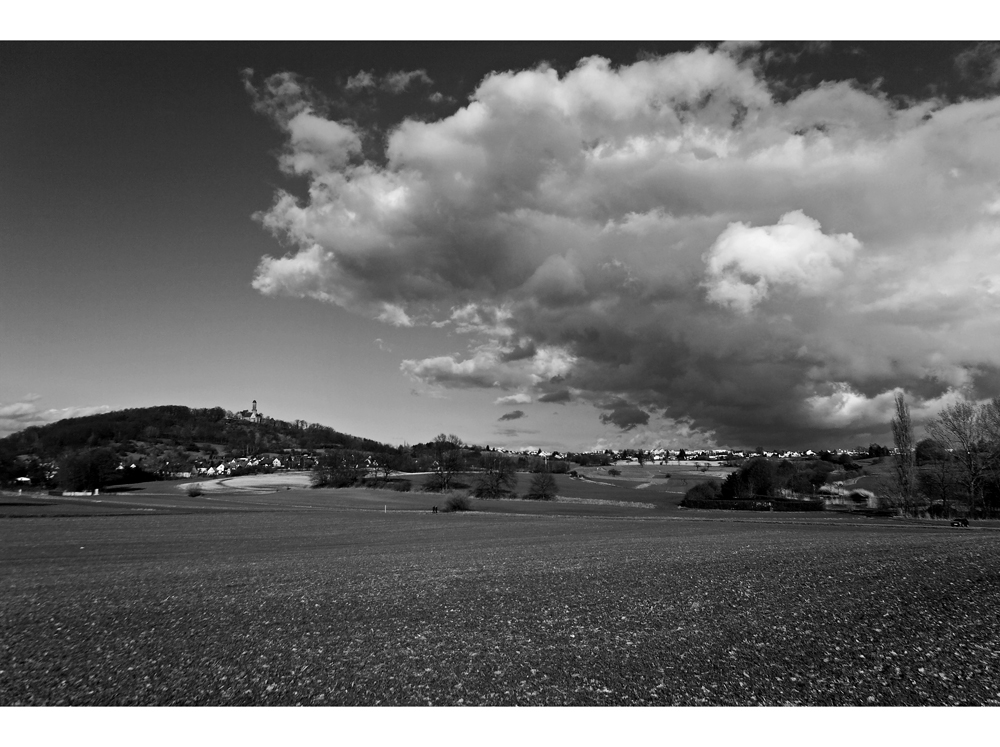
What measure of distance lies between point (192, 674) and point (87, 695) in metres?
2.08

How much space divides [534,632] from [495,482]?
123353 mm

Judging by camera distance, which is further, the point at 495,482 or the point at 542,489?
the point at 495,482

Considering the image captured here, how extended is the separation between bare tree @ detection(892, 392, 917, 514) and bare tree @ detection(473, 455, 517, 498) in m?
79.1

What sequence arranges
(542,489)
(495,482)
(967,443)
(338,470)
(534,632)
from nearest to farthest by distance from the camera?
(534,632), (967,443), (542,489), (495,482), (338,470)

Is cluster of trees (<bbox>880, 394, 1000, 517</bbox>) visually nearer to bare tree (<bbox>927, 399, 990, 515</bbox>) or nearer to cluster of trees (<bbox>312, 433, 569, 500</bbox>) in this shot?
bare tree (<bbox>927, 399, 990, 515</bbox>)

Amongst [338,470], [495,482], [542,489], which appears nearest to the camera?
[542,489]

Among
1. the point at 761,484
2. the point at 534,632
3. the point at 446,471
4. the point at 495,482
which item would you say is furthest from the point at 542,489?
the point at 534,632

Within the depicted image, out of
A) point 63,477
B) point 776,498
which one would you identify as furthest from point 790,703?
point 63,477

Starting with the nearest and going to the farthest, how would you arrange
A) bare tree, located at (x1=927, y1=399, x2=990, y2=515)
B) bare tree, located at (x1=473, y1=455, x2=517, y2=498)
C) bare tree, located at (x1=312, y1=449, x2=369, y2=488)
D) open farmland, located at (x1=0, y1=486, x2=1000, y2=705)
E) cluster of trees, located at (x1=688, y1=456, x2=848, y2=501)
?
open farmland, located at (x1=0, y1=486, x2=1000, y2=705), bare tree, located at (x1=927, y1=399, x2=990, y2=515), cluster of trees, located at (x1=688, y1=456, x2=848, y2=501), bare tree, located at (x1=473, y1=455, x2=517, y2=498), bare tree, located at (x1=312, y1=449, x2=369, y2=488)

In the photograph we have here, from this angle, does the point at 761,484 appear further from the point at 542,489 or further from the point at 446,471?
the point at 446,471

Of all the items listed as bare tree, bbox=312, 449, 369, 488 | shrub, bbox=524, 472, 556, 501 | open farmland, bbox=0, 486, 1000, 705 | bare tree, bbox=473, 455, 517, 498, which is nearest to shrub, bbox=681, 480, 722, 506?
shrub, bbox=524, 472, 556, 501

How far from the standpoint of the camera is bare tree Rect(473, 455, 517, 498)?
446 ft

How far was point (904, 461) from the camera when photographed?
338 feet

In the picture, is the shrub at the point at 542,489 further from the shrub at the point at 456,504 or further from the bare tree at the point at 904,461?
the bare tree at the point at 904,461
